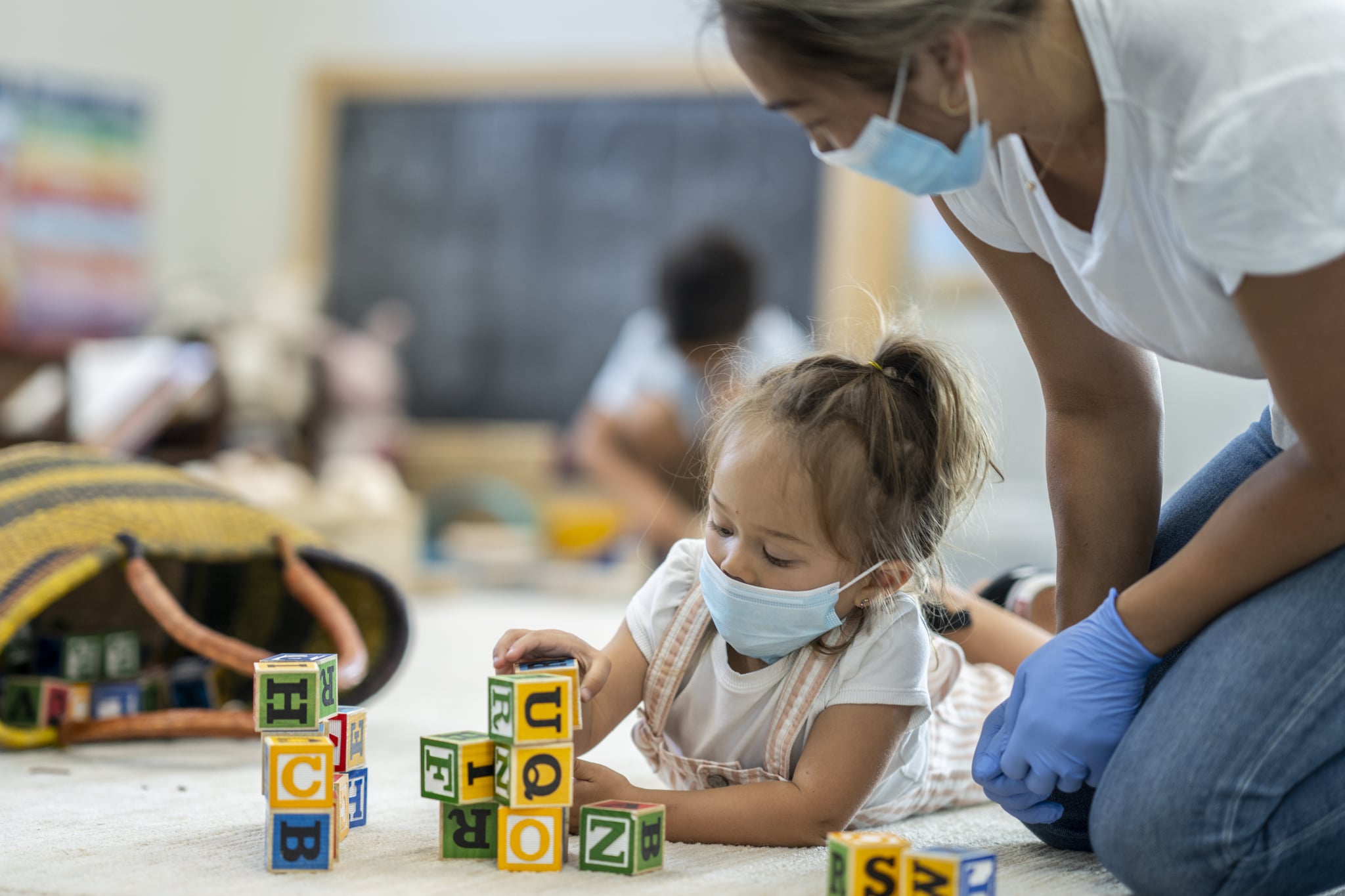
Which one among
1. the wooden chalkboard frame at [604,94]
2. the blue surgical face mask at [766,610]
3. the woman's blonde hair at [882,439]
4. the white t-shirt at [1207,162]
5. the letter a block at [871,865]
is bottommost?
the letter a block at [871,865]

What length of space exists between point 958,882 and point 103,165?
349 centimetres

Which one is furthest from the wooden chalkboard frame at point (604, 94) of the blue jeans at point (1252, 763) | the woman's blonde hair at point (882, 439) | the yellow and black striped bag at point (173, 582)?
the blue jeans at point (1252, 763)

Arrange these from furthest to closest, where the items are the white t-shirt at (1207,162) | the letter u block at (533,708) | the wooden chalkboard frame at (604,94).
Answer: the wooden chalkboard frame at (604,94) < the letter u block at (533,708) < the white t-shirt at (1207,162)

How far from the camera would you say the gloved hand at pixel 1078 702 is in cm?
96

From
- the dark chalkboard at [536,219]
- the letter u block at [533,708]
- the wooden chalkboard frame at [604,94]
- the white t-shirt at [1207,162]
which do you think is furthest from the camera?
the dark chalkboard at [536,219]

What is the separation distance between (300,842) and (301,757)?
0.21ft

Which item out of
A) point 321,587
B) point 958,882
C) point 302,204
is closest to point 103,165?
point 302,204

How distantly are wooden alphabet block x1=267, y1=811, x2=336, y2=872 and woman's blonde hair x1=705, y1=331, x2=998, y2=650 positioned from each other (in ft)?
1.31

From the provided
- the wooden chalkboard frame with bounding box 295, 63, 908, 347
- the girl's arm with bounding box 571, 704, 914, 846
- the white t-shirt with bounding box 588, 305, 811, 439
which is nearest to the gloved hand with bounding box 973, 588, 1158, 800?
the girl's arm with bounding box 571, 704, 914, 846

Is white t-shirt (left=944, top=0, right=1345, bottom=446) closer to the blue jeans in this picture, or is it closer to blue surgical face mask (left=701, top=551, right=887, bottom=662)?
the blue jeans

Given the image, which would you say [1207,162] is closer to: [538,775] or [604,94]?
[538,775]

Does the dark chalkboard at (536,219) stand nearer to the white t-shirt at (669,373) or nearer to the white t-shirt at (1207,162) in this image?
the white t-shirt at (669,373)

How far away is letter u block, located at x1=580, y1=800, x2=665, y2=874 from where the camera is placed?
37.6 inches

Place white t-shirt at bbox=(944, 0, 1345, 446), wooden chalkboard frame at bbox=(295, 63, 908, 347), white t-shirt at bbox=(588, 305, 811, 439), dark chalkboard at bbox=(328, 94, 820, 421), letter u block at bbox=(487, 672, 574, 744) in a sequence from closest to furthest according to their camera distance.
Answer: white t-shirt at bbox=(944, 0, 1345, 446), letter u block at bbox=(487, 672, 574, 744), white t-shirt at bbox=(588, 305, 811, 439), wooden chalkboard frame at bbox=(295, 63, 908, 347), dark chalkboard at bbox=(328, 94, 820, 421)
